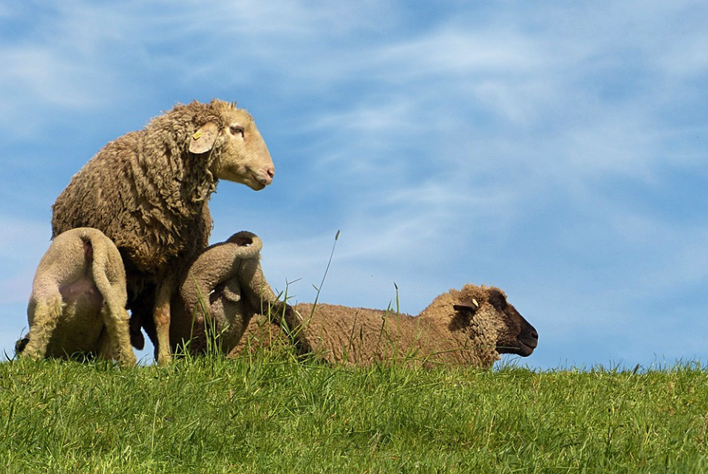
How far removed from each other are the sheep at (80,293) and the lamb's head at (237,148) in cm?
114

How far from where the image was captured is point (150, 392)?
549 cm

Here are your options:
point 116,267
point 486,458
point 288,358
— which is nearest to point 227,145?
point 116,267

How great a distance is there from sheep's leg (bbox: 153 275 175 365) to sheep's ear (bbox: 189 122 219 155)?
1.17 metres

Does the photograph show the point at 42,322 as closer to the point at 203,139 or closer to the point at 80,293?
the point at 80,293

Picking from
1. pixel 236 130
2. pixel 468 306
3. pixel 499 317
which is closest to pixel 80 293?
pixel 236 130

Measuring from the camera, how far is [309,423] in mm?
5289

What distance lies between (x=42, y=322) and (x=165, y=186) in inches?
56.3

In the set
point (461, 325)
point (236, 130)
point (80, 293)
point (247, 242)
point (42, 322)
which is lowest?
point (42, 322)

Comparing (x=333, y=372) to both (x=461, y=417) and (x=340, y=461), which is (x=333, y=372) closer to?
(x=461, y=417)

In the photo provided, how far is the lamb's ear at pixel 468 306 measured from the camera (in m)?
9.64

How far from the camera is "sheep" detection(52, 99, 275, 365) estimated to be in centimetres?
721

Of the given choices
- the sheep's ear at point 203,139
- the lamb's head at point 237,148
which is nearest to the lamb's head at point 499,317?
the lamb's head at point 237,148

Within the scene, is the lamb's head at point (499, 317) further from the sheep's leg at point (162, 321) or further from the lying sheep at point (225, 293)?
the sheep's leg at point (162, 321)

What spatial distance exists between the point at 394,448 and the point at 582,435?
122 cm
